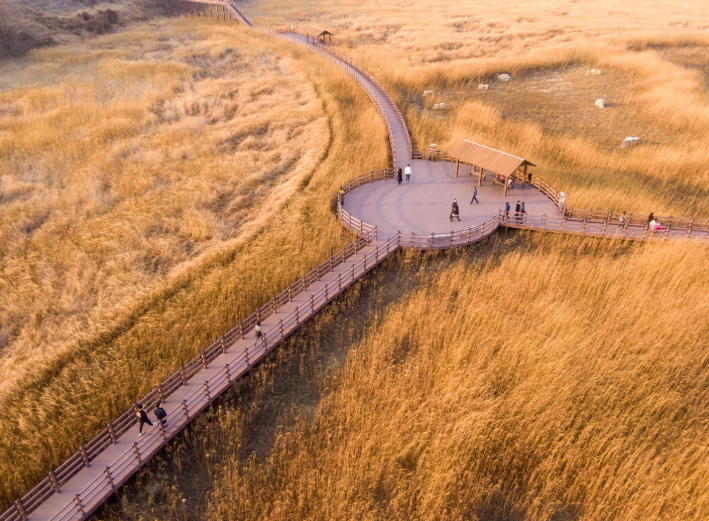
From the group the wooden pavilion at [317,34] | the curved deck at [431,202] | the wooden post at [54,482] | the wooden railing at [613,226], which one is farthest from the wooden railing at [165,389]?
the wooden pavilion at [317,34]

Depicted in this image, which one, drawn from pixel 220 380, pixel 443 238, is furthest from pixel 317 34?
pixel 220 380

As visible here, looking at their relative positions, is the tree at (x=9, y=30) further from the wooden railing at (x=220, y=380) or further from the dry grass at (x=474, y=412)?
the dry grass at (x=474, y=412)

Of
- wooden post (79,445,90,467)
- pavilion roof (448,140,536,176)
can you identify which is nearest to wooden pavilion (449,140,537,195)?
pavilion roof (448,140,536,176)

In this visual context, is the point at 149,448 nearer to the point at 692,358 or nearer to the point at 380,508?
the point at 380,508

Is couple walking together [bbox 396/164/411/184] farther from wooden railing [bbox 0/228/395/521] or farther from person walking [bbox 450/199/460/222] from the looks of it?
wooden railing [bbox 0/228/395/521]

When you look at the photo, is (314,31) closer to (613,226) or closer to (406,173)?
(406,173)

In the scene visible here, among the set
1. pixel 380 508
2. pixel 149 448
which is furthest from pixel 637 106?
pixel 149 448
